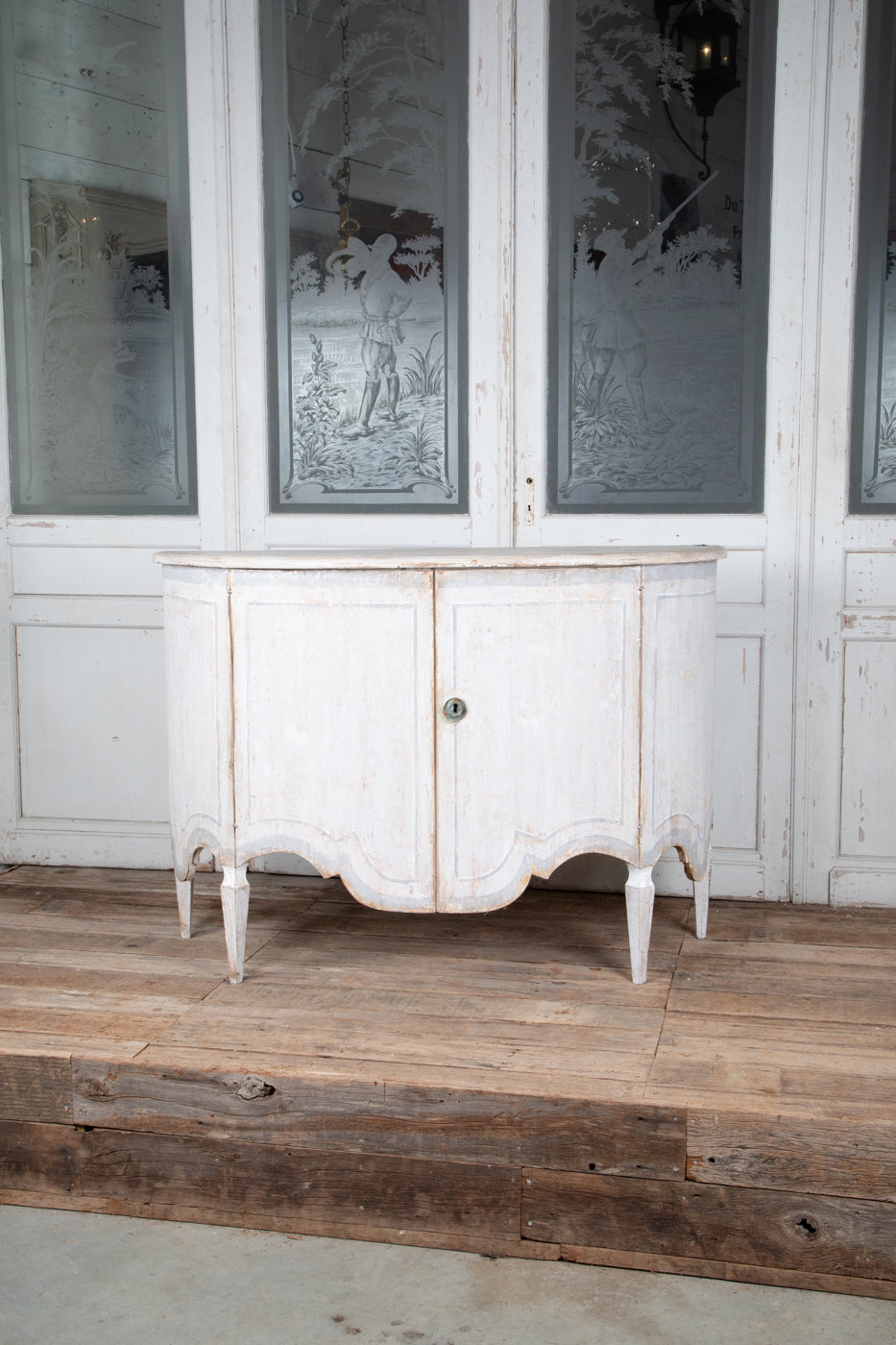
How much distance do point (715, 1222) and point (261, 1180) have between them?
2.32 feet

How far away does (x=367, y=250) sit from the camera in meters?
2.98

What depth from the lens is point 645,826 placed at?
90.4 inches

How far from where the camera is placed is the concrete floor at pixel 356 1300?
1644 mm

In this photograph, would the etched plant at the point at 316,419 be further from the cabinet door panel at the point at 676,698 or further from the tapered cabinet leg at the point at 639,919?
the tapered cabinet leg at the point at 639,919

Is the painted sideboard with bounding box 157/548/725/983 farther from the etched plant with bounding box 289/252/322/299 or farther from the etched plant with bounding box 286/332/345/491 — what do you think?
the etched plant with bounding box 289/252/322/299

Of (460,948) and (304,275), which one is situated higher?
(304,275)

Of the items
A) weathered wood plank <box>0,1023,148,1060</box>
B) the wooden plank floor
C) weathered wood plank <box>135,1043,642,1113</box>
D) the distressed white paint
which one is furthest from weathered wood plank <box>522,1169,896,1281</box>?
the distressed white paint

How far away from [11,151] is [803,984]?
2777 millimetres

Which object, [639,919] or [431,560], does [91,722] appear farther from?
[639,919]

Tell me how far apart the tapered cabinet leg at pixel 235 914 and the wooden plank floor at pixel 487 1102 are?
5 centimetres

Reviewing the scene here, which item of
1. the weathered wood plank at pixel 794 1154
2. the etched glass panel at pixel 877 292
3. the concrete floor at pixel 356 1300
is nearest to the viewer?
the concrete floor at pixel 356 1300

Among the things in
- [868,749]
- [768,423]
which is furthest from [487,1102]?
[768,423]

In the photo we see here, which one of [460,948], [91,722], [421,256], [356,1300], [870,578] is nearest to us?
[356,1300]

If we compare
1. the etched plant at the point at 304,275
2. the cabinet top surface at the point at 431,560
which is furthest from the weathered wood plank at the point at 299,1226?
the etched plant at the point at 304,275
